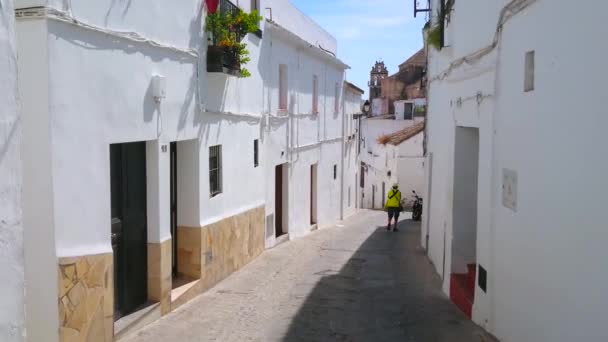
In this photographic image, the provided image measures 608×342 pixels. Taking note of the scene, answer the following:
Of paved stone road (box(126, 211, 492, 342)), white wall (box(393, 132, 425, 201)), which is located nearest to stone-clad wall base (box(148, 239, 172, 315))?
paved stone road (box(126, 211, 492, 342))

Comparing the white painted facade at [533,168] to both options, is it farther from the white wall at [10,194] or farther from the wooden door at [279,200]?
the wooden door at [279,200]

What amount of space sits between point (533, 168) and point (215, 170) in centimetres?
543

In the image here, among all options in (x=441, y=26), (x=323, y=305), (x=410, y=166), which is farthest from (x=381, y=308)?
(x=410, y=166)

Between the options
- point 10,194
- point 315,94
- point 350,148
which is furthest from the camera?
point 350,148

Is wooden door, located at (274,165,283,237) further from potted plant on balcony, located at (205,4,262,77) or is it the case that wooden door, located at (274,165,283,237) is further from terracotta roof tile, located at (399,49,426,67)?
terracotta roof tile, located at (399,49,426,67)

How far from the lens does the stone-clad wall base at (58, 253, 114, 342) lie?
18.1 feet

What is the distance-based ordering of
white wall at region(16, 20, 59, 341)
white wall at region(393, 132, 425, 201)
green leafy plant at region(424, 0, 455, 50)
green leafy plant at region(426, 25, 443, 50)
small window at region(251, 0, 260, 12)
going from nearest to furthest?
white wall at region(16, 20, 59, 341) < green leafy plant at region(424, 0, 455, 50) < green leafy plant at region(426, 25, 443, 50) < small window at region(251, 0, 260, 12) < white wall at region(393, 132, 425, 201)

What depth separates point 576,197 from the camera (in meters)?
4.34

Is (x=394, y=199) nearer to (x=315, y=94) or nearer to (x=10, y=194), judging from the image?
(x=315, y=94)

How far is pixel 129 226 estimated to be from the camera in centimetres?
707

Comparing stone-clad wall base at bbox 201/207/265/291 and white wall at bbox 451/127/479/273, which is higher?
white wall at bbox 451/127/479/273

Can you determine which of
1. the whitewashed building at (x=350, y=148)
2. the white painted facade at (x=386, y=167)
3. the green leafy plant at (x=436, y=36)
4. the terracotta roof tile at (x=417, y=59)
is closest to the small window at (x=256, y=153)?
the green leafy plant at (x=436, y=36)

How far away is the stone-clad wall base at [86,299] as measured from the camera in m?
5.52

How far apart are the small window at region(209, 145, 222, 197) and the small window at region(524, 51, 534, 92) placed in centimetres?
516
